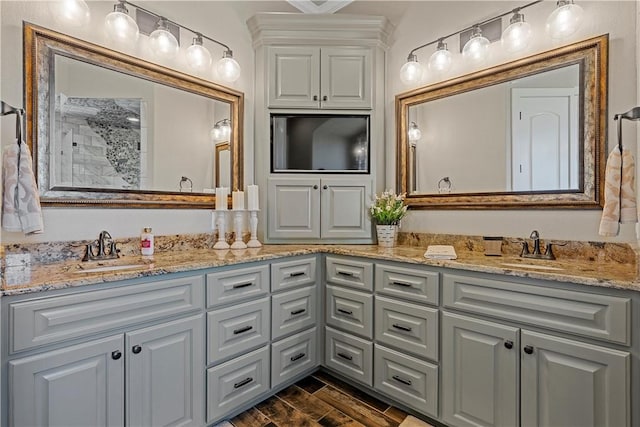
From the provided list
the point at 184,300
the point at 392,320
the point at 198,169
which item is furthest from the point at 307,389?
the point at 198,169

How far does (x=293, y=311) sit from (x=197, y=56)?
182 cm

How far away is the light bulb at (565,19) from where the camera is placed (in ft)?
5.36

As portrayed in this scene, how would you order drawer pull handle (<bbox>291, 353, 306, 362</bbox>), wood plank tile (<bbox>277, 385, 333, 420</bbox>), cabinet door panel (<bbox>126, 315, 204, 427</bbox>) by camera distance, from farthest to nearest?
drawer pull handle (<bbox>291, 353, 306, 362</bbox>) → wood plank tile (<bbox>277, 385, 333, 420</bbox>) → cabinet door panel (<bbox>126, 315, 204, 427</bbox>)

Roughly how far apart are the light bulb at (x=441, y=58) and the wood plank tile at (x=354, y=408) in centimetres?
226

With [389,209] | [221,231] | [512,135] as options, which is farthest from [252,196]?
[512,135]

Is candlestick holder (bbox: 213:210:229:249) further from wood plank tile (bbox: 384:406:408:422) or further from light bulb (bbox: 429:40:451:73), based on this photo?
light bulb (bbox: 429:40:451:73)

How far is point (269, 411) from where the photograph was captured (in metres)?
1.77

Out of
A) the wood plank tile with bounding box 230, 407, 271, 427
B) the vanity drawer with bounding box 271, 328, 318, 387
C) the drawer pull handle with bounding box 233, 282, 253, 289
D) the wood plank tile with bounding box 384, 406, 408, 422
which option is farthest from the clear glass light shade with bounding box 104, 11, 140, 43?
the wood plank tile with bounding box 384, 406, 408, 422

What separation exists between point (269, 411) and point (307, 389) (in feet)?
0.99

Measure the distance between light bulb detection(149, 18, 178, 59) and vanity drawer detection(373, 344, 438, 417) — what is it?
7.43 ft

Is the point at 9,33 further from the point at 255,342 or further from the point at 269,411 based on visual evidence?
the point at 269,411

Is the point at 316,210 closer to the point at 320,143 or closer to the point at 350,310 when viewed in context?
the point at 320,143

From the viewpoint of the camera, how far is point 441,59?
215 centimetres

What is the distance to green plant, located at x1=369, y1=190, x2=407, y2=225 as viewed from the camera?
7.45ft
